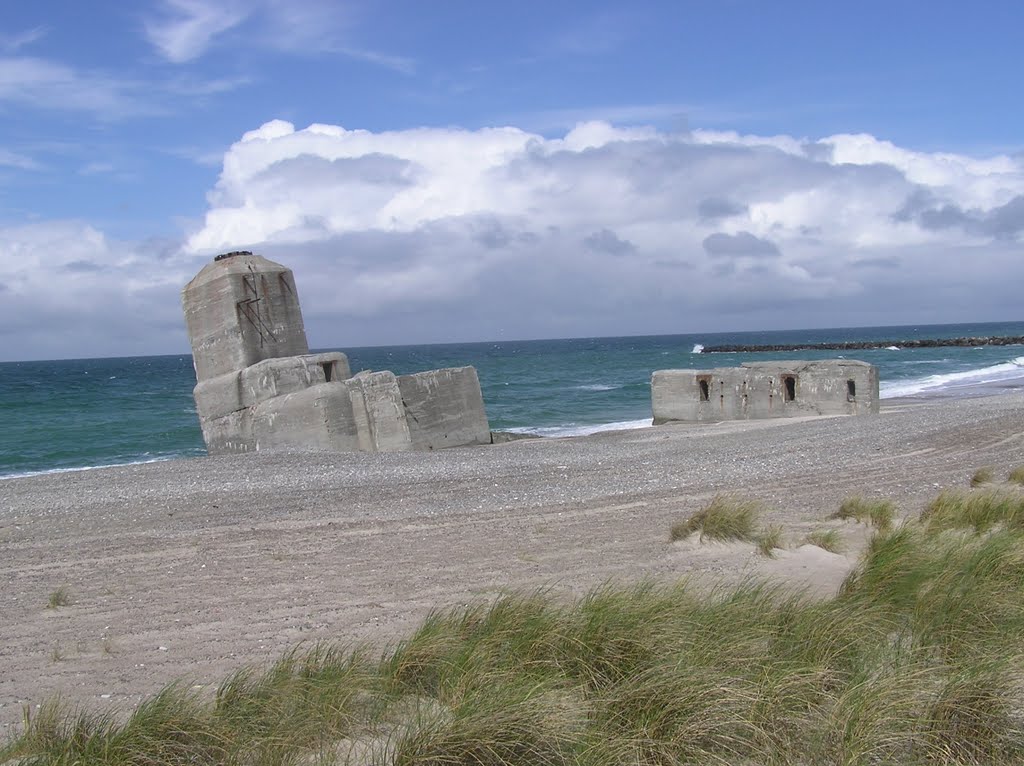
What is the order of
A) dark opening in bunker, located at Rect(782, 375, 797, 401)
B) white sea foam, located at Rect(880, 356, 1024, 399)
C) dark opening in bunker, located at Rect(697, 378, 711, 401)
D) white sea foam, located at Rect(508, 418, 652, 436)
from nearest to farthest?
1. dark opening in bunker, located at Rect(782, 375, 797, 401)
2. dark opening in bunker, located at Rect(697, 378, 711, 401)
3. white sea foam, located at Rect(508, 418, 652, 436)
4. white sea foam, located at Rect(880, 356, 1024, 399)

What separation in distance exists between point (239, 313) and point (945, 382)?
2685 centimetres

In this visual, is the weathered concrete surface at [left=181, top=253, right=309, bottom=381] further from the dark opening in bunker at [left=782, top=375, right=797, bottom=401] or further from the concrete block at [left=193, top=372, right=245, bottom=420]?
the dark opening in bunker at [left=782, top=375, right=797, bottom=401]

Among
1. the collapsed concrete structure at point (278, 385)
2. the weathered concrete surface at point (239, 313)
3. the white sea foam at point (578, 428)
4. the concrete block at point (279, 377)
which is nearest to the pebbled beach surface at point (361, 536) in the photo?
the collapsed concrete structure at point (278, 385)

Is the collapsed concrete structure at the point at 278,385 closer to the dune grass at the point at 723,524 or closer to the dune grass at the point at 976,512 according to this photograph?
the dune grass at the point at 723,524

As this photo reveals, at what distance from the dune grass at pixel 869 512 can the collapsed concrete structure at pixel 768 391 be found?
10.1m

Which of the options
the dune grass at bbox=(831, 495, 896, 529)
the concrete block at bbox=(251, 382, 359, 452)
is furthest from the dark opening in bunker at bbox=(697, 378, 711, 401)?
the dune grass at bbox=(831, 495, 896, 529)

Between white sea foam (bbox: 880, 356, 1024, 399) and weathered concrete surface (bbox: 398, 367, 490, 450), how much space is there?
15.6m

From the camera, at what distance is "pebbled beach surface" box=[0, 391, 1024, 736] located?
5.08m

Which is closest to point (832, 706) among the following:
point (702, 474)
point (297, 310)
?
point (702, 474)

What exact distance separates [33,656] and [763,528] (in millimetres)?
4758

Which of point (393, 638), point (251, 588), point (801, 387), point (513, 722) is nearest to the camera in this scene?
point (513, 722)

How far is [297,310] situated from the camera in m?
15.7

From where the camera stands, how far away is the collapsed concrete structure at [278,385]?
14344mm

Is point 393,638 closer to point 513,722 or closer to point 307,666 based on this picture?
point 307,666
